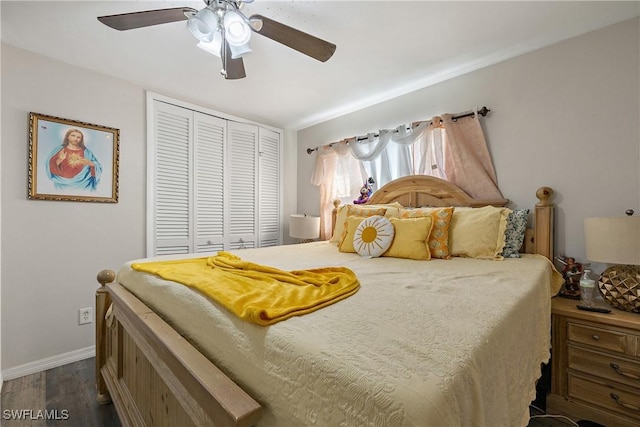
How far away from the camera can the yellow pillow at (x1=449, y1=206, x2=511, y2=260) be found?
6.21 ft

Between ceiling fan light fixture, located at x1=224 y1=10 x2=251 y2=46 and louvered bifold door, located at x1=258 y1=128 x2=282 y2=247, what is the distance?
221cm

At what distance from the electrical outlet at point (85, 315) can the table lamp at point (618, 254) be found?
3.65m

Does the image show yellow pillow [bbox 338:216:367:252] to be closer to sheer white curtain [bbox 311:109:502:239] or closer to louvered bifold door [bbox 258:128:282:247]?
sheer white curtain [bbox 311:109:502:239]

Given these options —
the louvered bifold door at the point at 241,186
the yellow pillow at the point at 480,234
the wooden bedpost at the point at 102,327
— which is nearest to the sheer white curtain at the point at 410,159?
the yellow pillow at the point at 480,234

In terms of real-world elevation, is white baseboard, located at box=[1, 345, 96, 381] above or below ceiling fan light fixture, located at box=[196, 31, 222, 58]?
below

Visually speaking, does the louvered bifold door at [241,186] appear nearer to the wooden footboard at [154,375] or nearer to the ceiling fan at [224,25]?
the wooden footboard at [154,375]

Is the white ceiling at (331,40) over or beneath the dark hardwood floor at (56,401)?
over

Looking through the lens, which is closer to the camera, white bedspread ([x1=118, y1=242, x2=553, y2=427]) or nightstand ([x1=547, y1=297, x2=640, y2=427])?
white bedspread ([x1=118, y1=242, x2=553, y2=427])

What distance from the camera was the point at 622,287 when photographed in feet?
4.97

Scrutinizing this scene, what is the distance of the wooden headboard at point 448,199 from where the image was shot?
1.96m

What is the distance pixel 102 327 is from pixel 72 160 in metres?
1.47

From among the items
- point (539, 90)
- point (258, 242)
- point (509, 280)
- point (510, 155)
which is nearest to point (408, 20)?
point (539, 90)

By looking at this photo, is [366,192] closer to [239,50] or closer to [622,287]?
[239,50]

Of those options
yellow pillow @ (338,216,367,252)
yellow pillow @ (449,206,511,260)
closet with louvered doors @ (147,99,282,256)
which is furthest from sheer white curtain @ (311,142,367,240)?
yellow pillow @ (449,206,511,260)
